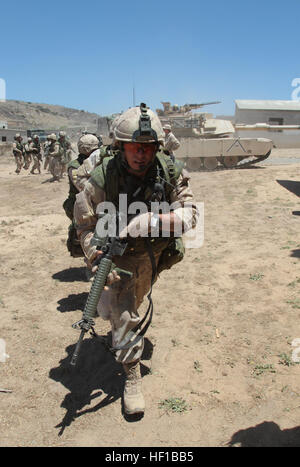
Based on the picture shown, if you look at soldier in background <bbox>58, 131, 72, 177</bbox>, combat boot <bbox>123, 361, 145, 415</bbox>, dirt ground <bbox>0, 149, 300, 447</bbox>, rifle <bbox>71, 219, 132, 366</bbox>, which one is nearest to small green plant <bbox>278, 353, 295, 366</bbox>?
dirt ground <bbox>0, 149, 300, 447</bbox>

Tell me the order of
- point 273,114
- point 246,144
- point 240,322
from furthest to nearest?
point 273,114 → point 246,144 → point 240,322

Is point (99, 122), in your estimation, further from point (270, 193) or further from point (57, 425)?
point (57, 425)

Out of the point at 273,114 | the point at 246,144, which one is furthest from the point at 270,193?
the point at 273,114

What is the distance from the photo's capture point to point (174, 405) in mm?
2928

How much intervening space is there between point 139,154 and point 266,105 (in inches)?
1496

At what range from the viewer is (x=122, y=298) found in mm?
2881

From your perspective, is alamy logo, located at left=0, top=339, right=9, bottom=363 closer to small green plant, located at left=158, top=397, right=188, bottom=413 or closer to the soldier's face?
small green plant, located at left=158, top=397, right=188, bottom=413

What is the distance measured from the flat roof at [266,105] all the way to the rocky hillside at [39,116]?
26.8 metres

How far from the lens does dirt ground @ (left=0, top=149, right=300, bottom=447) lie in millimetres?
2705

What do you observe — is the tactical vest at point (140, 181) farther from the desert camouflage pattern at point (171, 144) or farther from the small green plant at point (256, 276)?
the desert camouflage pattern at point (171, 144)

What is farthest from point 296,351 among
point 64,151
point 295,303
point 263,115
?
point 263,115

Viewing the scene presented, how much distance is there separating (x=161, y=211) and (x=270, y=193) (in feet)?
28.5

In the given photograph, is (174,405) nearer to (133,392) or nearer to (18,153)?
(133,392)

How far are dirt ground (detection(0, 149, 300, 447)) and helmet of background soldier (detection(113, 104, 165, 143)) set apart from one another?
6.29ft
